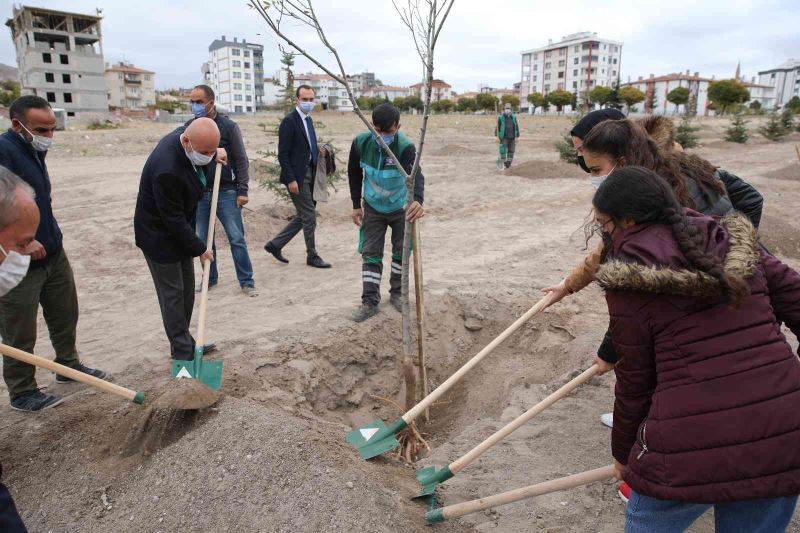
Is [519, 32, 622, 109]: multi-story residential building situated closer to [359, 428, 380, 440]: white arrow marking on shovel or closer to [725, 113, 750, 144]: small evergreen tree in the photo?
[725, 113, 750, 144]: small evergreen tree

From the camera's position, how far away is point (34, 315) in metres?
3.38

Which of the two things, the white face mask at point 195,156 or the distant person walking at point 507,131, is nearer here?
the white face mask at point 195,156

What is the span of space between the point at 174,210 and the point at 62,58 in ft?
165

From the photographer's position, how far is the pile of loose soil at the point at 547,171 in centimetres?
1330

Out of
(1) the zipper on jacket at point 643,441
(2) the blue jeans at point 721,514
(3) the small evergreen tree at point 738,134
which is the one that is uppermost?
(3) the small evergreen tree at point 738,134

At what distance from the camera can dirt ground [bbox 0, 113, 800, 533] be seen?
2578 mm

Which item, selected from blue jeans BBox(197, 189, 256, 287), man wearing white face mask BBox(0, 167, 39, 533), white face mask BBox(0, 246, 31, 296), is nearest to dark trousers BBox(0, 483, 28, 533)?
man wearing white face mask BBox(0, 167, 39, 533)

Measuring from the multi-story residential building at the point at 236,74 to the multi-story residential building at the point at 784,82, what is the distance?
84970 millimetres

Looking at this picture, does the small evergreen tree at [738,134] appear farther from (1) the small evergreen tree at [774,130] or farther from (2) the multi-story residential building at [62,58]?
(2) the multi-story residential building at [62,58]

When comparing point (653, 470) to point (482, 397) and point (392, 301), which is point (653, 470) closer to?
point (482, 397)

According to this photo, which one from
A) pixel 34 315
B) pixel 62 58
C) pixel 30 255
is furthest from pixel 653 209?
pixel 62 58

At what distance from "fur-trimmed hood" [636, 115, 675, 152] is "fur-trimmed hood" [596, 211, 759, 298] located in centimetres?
97

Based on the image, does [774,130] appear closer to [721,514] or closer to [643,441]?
[721,514]

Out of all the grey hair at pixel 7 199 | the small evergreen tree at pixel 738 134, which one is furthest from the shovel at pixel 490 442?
the small evergreen tree at pixel 738 134
